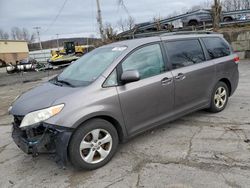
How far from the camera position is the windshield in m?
3.67

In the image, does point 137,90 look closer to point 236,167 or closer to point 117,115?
point 117,115

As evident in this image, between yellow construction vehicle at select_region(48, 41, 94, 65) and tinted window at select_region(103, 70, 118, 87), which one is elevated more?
yellow construction vehicle at select_region(48, 41, 94, 65)

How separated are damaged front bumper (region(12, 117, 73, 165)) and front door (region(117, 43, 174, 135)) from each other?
954mm

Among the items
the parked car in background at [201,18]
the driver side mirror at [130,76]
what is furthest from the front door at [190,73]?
the parked car in background at [201,18]

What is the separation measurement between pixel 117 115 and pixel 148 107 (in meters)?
0.60

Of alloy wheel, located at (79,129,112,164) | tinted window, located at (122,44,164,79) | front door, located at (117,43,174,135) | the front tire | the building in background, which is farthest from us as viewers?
the building in background

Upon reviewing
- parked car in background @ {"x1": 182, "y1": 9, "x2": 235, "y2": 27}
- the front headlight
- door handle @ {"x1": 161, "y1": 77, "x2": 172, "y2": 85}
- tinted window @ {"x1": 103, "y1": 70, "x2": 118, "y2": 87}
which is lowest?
the front headlight

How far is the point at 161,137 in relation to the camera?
14.0 feet

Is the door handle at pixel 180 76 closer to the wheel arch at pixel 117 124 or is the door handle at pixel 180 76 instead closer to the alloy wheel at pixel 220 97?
the alloy wheel at pixel 220 97

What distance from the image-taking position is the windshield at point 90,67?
3668mm

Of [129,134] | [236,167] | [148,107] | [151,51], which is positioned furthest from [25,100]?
[236,167]

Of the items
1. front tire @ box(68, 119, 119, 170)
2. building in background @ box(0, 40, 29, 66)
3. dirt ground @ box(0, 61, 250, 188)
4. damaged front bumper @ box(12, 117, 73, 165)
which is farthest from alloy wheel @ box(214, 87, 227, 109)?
building in background @ box(0, 40, 29, 66)

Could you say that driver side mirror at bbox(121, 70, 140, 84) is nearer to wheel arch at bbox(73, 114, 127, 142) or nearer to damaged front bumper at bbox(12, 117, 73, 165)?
wheel arch at bbox(73, 114, 127, 142)

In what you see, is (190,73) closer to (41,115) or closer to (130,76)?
(130,76)
